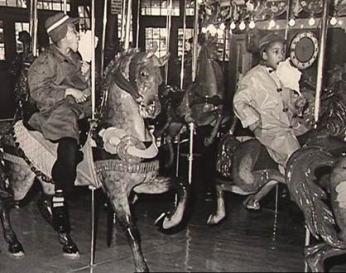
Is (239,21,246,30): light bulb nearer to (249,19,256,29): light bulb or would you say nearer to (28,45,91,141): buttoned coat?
(249,19,256,29): light bulb

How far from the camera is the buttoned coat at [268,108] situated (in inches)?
114

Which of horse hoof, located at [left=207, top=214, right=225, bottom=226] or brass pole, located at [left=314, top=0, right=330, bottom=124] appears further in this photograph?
horse hoof, located at [left=207, top=214, right=225, bottom=226]

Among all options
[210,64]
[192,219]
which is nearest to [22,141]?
[192,219]

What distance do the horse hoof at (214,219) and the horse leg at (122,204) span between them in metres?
0.85

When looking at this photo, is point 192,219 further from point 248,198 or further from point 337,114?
point 337,114

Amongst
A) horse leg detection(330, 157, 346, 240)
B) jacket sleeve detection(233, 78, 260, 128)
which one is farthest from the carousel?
jacket sleeve detection(233, 78, 260, 128)

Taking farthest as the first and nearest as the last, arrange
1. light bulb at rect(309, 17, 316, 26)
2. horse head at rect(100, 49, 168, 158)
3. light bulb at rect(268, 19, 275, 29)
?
light bulb at rect(309, 17, 316, 26), light bulb at rect(268, 19, 275, 29), horse head at rect(100, 49, 168, 158)

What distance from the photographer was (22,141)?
3082 mm

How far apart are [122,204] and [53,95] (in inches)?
29.6

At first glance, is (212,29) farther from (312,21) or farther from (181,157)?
(181,157)

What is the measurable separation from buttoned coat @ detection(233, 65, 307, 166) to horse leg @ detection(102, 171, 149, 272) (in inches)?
31.7

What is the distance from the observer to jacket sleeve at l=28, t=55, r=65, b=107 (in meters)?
2.92

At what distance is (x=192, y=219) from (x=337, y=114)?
120cm

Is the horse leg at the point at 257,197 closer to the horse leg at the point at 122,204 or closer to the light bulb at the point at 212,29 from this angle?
the horse leg at the point at 122,204
